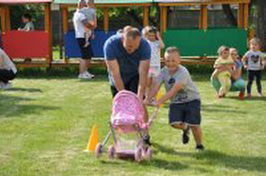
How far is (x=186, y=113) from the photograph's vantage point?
7434mm

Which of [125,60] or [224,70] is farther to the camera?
[224,70]

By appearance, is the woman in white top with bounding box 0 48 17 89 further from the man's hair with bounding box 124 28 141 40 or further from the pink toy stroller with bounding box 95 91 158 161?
the man's hair with bounding box 124 28 141 40

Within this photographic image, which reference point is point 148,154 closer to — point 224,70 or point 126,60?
point 126,60

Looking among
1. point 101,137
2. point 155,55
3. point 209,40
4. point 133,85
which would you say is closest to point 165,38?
point 209,40

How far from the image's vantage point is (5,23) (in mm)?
17750

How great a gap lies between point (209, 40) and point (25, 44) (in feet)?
16.8

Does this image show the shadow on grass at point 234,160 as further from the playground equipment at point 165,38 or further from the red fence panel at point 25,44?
the red fence panel at point 25,44

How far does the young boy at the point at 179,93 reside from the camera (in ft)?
23.7

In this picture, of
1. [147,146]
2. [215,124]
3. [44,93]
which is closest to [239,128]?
[215,124]

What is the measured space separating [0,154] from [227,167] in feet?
9.08

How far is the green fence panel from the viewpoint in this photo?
1666cm

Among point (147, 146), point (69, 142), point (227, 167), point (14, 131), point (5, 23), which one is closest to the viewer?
point (227, 167)

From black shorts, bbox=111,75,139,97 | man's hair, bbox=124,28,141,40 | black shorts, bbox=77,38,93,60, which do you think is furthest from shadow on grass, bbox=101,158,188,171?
black shorts, bbox=77,38,93,60

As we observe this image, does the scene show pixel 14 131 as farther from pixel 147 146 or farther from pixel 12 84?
pixel 12 84
